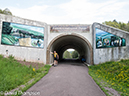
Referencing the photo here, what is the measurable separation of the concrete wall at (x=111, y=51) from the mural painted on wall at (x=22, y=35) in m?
6.36

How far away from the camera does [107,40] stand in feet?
39.7

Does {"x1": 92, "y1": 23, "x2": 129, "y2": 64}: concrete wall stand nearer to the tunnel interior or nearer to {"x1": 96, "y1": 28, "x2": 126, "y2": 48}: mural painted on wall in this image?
{"x1": 96, "y1": 28, "x2": 126, "y2": 48}: mural painted on wall

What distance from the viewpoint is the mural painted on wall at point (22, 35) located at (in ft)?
35.6

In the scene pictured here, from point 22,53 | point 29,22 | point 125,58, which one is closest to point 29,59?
point 22,53

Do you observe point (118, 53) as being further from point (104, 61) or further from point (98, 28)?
point (98, 28)

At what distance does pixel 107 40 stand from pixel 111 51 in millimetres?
1289

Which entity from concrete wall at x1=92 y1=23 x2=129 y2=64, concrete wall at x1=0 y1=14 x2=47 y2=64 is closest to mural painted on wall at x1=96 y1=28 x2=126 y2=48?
concrete wall at x1=92 y1=23 x2=129 y2=64

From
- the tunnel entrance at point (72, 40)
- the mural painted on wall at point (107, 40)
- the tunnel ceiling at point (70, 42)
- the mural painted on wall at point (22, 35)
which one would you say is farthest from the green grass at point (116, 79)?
the mural painted on wall at point (22, 35)

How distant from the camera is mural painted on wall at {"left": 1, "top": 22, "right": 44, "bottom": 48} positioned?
10.8m

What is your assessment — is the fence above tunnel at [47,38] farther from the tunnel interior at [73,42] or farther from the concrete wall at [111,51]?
the tunnel interior at [73,42]

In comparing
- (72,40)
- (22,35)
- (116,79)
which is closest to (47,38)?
(22,35)

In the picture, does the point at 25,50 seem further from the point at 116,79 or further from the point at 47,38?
the point at 116,79

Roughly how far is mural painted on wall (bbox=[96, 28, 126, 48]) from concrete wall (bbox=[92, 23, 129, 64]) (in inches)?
13.1

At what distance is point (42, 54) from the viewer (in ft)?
40.9
